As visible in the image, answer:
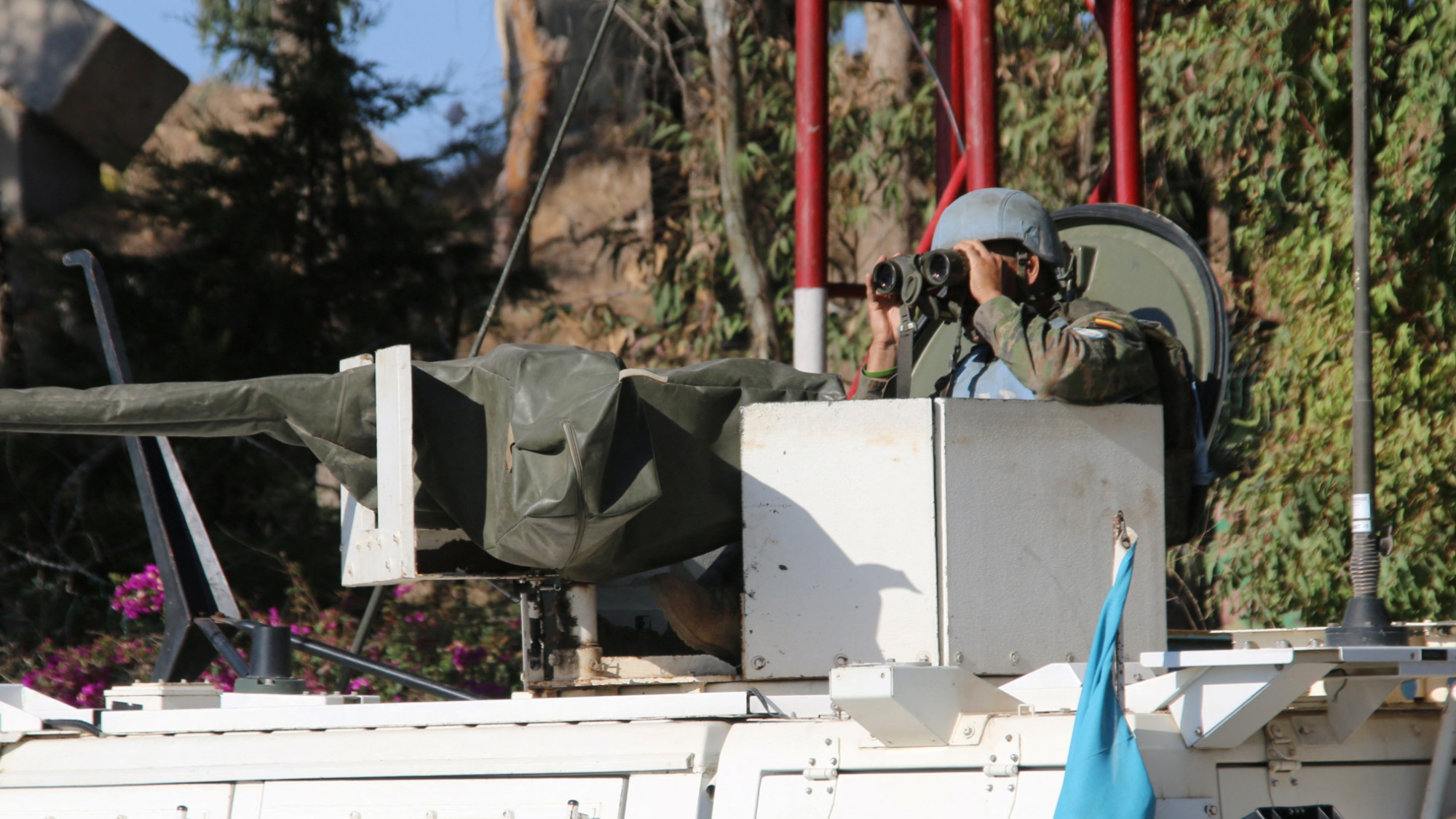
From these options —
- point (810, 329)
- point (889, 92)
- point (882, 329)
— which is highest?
point (889, 92)

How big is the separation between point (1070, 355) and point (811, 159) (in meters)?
3.34

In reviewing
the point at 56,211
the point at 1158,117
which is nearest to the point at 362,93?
the point at 56,211

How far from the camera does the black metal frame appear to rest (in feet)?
14.5

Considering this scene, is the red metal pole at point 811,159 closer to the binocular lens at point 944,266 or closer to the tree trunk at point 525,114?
the binocular lens at point 944,266

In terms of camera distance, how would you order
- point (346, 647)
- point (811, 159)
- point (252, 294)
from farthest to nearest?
point (252, 294) < point (346, 647) < point (811, 159)

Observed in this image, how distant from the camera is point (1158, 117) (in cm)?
932

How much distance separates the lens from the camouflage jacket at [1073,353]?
339 cm

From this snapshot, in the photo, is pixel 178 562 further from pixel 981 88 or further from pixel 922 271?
pixel 981 88

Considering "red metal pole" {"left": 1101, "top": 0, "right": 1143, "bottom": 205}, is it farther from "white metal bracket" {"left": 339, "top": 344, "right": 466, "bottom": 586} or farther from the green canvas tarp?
"white metal bracket" {"left": 339, "top": 344, "right": 466, "bottom": 586}

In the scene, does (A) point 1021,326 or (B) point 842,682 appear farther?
(A) point 1021,326

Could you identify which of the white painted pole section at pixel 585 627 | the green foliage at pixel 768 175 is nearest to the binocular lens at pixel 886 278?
the white painted pole section at pixel 585 627

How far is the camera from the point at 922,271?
146 inches

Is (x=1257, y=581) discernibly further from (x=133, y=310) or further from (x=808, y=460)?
(x=133, y=310)

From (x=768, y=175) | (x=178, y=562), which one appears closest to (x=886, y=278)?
(x=178, y=562)
